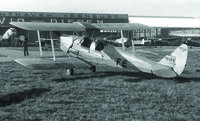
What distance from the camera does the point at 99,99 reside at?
590cm

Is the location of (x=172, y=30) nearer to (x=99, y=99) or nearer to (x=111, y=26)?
(x=111, y=26)

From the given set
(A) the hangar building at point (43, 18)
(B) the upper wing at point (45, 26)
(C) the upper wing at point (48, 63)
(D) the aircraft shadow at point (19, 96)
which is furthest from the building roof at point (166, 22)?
(D) the aircraft shadow at point (19, 96)

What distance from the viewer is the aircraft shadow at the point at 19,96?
5551 millimetres

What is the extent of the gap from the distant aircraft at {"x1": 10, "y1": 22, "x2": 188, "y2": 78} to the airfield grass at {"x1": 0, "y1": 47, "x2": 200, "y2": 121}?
20.8 inches

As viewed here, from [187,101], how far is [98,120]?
2560 millimetres

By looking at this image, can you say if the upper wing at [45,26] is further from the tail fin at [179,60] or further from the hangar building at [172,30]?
the hangar building at [172,30]

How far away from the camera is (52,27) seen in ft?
30.5

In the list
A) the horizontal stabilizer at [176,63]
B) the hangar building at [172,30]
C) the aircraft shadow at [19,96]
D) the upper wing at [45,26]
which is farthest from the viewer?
the hangar building at [172,30]

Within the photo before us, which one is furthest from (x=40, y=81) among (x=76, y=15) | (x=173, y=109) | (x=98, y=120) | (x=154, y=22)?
(x=154, y=22)

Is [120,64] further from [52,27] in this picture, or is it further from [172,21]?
[172,21]

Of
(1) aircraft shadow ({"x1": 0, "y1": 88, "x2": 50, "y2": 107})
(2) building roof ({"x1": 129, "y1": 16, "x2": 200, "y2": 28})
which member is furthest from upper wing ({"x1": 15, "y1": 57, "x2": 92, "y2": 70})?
(2) building roof ({"x1": 129, "y1": 16, "x2": 200, "y2": 28})

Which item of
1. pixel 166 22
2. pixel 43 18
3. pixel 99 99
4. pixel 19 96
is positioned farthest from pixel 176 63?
pixel 166 22

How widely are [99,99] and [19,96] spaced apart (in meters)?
2.12

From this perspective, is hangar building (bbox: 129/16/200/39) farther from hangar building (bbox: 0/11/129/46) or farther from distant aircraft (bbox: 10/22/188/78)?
distant aircraft (bbox: 10/22/188/78)
